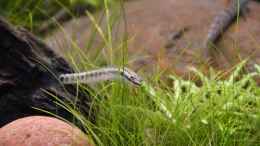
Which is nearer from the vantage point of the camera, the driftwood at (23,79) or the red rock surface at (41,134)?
the red rock surface at (41,134)

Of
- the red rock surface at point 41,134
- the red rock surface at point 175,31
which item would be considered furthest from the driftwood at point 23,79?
the red rock surface at point 175,31

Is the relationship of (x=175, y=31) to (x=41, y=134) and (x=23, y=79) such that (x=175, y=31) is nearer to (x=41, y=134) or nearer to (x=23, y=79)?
(x=23, y=79)

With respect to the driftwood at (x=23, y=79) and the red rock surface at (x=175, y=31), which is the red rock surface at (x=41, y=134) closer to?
the driftwood at (x=23, y=79)

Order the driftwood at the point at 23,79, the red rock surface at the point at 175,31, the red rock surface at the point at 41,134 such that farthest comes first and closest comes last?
1. the red rock surface at the point at 175,31
2. the driftwood at the point at 23,79
3. the red rock surface at the point at 41,134

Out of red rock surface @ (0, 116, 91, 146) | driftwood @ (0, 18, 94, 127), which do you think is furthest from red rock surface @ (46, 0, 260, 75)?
red rock surface @ (0, 116, 91, 146)

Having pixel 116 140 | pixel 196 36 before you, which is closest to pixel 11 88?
pixel 116 140

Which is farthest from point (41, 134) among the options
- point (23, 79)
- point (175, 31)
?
point (175, 31)

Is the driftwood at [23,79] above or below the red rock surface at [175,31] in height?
above
